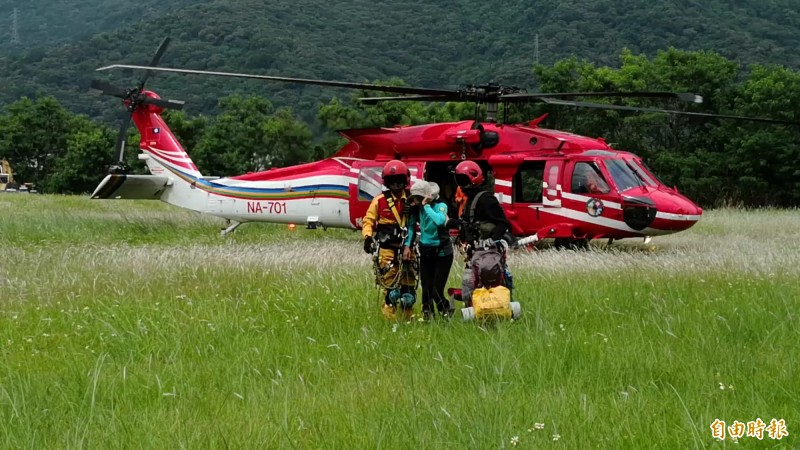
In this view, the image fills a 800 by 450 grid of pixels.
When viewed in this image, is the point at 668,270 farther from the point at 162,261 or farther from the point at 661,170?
the point at 661,170

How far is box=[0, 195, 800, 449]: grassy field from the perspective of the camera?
12.7 ft

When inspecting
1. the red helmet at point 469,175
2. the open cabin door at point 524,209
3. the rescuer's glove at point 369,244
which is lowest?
the open cabin door at point 524,209

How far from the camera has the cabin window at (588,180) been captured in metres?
11.9

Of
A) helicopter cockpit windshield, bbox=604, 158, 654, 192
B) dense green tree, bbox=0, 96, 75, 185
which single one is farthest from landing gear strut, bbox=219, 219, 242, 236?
dense green tree, bbox=0, 96, 75, 185

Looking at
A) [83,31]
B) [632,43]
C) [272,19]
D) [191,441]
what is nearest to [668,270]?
[191,441]

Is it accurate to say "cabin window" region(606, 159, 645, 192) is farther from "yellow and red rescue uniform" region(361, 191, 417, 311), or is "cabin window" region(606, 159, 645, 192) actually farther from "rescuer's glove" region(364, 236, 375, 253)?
"rescuer's glove" region(364, 236, 375, 253)

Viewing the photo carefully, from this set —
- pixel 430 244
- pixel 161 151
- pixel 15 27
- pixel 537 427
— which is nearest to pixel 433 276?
pixel 430 244

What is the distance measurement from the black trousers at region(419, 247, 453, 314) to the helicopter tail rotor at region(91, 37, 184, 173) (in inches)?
412

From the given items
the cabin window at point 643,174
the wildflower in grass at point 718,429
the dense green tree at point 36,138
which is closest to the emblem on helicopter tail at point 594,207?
the cabin window at point 643,174

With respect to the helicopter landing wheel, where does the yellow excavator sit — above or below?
below

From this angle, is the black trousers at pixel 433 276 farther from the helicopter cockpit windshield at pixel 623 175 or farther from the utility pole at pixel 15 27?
the utility pole at pixel 15 27

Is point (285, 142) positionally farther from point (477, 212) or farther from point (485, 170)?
point (477, 212)

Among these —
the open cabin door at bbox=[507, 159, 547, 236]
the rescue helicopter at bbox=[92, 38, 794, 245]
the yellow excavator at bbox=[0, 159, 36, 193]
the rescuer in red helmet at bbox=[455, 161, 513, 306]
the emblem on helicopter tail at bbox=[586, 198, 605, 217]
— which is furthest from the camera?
the yellow excavator at bbox=[0, 159, 36, 193]

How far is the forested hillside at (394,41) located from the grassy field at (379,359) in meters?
43.8
